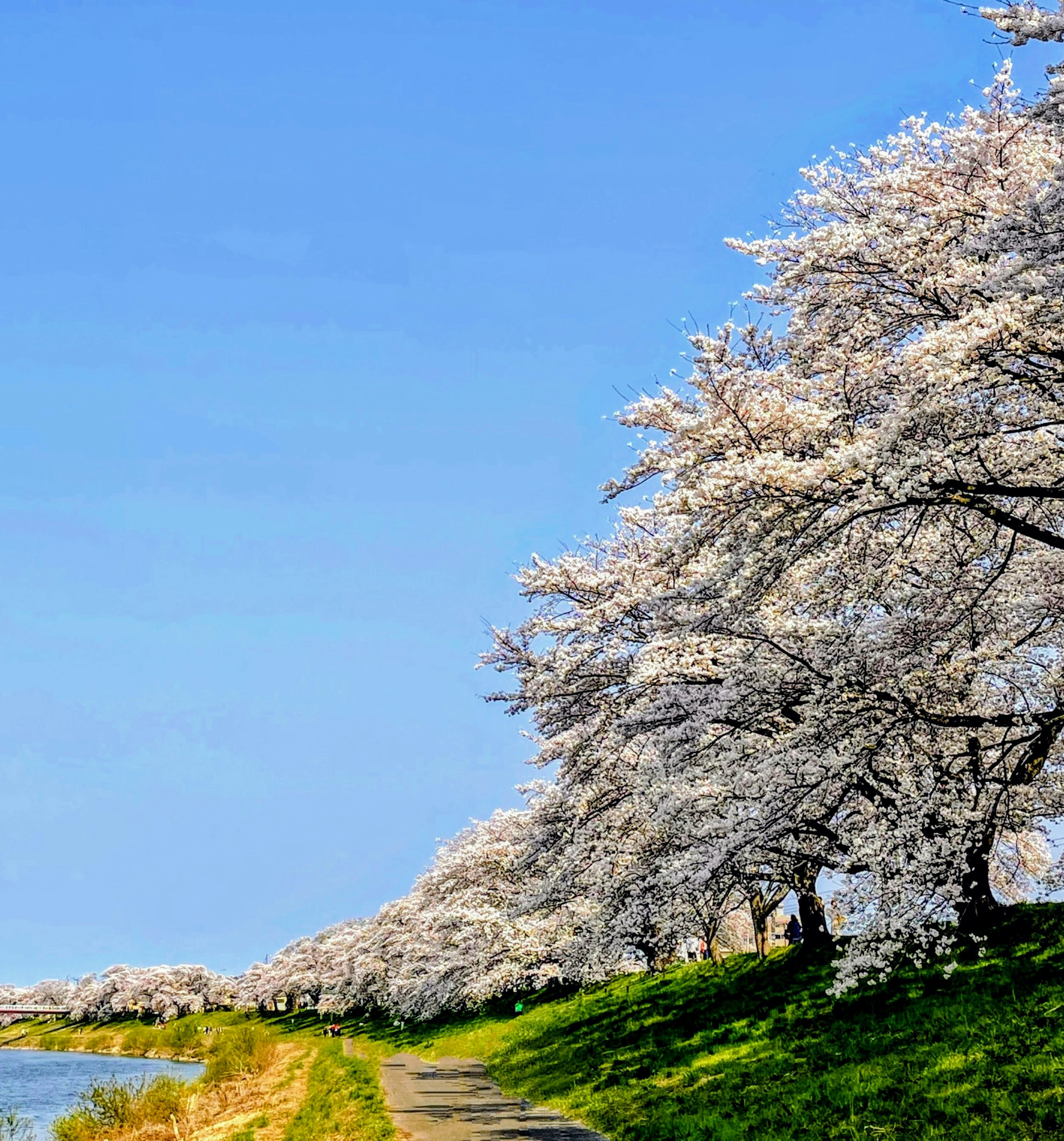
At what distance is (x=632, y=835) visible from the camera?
24.8 m

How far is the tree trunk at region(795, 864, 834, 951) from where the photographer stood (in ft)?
77.9

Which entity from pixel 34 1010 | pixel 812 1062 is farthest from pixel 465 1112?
pixel 34 1010

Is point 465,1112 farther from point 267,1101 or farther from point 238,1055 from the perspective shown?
point 238,1055

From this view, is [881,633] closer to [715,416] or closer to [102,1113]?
[715,416]

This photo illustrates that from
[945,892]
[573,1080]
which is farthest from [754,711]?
[573,1080]

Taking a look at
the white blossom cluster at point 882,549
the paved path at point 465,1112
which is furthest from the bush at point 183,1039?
the white blossom cluster at point 882,549

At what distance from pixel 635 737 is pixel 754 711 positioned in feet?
14.8

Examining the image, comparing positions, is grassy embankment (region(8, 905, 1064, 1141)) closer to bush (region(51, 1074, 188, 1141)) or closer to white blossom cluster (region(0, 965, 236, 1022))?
bush (region(51, 1074, 188, 1141))

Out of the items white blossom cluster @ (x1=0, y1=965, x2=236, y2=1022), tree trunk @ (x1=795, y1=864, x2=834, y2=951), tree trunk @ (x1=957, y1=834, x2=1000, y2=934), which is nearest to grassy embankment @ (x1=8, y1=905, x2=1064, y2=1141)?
tree trunk @ (x1=957, y1=834, x2=1000, y2=934)

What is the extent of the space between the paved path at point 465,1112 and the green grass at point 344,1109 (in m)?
0.44

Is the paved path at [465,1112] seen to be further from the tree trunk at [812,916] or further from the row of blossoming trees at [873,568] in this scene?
the tree trunk at [812,916]

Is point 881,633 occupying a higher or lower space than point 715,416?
lower

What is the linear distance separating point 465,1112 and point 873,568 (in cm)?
1603

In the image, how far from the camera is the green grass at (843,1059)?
38.0 feet
